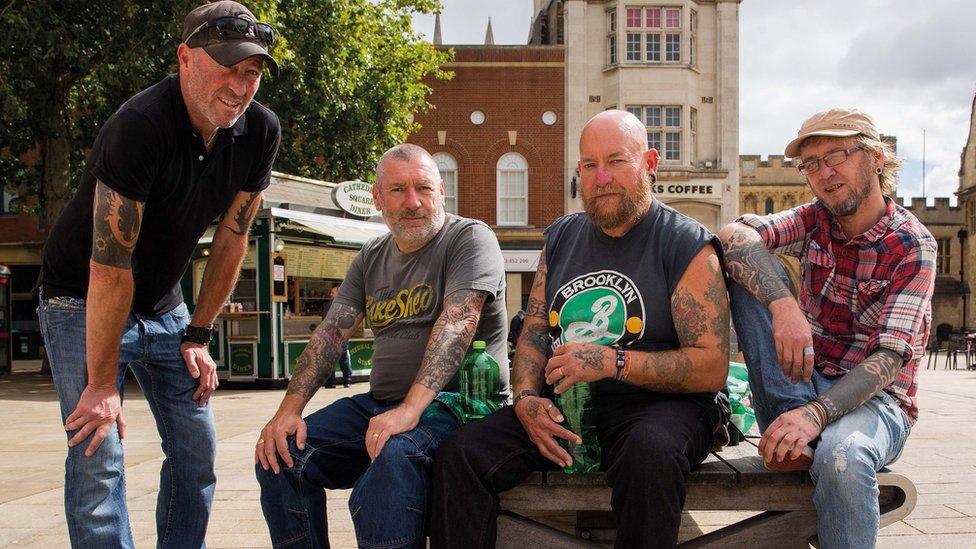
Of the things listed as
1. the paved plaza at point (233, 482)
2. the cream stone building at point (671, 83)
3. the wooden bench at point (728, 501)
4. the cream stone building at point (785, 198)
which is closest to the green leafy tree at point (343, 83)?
the cream stone building at point (671, 83)

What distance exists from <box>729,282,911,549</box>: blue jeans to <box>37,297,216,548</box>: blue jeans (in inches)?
79.4

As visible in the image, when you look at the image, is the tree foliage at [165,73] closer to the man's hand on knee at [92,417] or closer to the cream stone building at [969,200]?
the man's hand on knee at [92,417]

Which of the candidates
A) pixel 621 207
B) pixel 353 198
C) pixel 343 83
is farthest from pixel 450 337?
pixel 343 83

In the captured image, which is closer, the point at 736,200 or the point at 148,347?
the point at 148,347

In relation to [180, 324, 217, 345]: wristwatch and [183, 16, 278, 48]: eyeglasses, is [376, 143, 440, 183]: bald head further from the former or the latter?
[180, 324, 217, 345]: wristwatch

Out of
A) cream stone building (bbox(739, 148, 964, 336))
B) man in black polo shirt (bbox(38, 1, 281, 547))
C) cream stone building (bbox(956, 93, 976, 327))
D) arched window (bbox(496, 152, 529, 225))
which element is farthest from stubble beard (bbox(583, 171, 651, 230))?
cream stone building (bbox(956, 93, 976, 327))

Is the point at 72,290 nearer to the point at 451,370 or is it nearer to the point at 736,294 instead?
the point at 451,370

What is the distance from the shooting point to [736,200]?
26.5 m

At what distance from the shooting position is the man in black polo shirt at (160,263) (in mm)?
2508

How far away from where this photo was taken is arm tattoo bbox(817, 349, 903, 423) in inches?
101

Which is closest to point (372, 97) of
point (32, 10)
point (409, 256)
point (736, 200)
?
point (32, 10)

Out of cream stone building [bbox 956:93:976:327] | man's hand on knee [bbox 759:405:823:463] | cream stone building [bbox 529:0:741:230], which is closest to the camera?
man's hand on knee [bbox 759:405:823:463]

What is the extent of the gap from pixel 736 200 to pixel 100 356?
25.9 meters

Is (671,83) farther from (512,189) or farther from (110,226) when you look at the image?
(110,226)
